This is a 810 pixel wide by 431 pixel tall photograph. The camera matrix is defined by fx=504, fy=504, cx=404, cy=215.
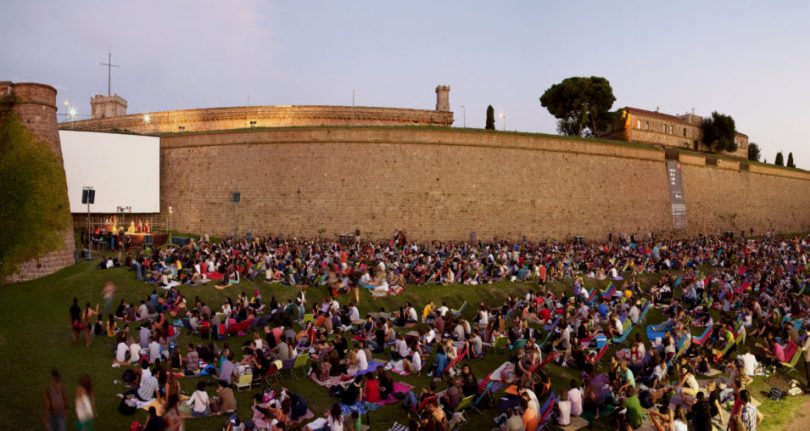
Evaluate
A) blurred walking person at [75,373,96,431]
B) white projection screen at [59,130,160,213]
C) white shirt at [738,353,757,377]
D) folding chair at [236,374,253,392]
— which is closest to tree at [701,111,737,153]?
white shirt at [738,353,757,377]

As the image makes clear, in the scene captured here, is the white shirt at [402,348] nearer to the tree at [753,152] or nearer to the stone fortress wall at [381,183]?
the stone fortress wall at [381,183]

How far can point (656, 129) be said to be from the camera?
53.2 meters

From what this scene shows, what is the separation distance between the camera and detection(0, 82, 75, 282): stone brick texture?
60.2 feet

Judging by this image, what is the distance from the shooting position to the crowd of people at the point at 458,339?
835cm

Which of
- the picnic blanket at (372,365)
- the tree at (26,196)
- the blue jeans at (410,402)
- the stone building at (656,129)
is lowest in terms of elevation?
the picnic blanket at (372,365)

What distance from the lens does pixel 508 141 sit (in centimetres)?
3097

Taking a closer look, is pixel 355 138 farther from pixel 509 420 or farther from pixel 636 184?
pixel 509 420

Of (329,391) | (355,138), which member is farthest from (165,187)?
(329,391)

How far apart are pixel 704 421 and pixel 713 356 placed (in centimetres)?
456

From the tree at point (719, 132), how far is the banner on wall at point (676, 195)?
1031 inches

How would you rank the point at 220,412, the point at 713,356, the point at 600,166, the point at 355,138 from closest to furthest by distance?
the point at 220,412
the point at 713,356
the point at 355,138
the point at 600,166

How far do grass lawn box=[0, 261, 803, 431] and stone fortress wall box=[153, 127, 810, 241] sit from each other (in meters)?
10.1

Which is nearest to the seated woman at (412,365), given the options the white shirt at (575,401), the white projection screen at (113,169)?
the white shirt at (575,401)

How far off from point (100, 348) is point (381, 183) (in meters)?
18.7
